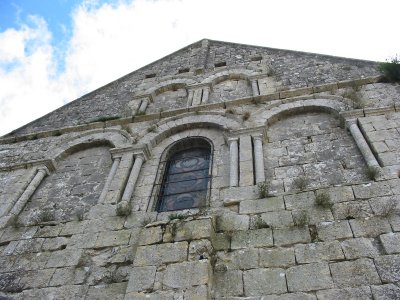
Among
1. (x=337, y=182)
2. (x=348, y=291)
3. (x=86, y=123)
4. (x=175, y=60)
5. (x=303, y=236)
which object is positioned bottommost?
(x=348, y=291)

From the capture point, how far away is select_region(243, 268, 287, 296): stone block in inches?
185

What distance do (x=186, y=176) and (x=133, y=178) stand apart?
103cm

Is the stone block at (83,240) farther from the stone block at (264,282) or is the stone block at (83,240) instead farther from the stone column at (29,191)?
the stone block at (264,282)

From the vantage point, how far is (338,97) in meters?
8.65

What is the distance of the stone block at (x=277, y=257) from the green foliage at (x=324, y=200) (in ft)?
3.15

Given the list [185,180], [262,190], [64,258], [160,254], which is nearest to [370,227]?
[262,190]

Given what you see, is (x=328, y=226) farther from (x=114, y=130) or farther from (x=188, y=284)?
(x=114, y=130)

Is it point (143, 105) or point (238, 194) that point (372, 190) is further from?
point (143, 105)

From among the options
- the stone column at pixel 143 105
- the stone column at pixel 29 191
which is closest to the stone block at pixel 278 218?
the stone column at pixel 29 191

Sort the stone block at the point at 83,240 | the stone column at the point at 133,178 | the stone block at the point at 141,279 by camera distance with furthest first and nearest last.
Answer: the stone column at the point at 133,178, the stone block at the point at 83,240, the stone block at the point at 141,279

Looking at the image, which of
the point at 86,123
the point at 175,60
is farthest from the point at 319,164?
the point at 175,60

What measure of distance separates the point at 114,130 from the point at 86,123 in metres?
1.34

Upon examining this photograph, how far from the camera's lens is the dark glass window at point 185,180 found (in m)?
7.08

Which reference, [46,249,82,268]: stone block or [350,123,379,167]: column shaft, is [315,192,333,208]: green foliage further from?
[46,249,82,268]: stone block
